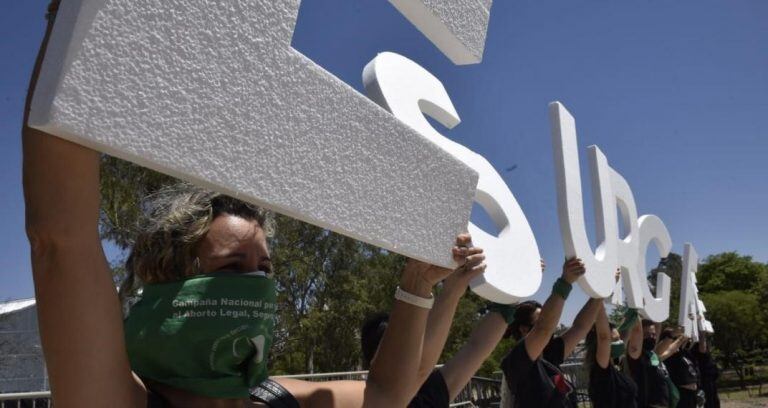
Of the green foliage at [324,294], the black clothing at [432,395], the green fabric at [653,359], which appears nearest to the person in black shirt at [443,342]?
the black clothing at [432,395]

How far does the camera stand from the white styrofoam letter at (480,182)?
2.69 metres

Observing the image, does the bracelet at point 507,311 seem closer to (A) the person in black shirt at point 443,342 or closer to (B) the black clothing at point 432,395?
(A) the person in black shirt at point 443,342

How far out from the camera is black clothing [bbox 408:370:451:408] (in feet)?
9.57

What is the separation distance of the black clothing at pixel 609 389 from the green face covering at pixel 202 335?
16.1 ft

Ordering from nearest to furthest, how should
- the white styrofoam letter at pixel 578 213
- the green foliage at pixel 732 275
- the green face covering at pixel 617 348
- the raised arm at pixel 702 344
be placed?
the white styrofoam letter at pixel 578 213, the green face covering at pixel 617 348, the raised arm at pixel 702 344, the green foliage at pixel 732 275

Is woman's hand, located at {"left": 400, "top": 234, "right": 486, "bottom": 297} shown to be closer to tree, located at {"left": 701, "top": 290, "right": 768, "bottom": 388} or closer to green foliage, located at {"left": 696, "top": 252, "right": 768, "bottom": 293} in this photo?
tree, located at {"left": 701, "top": 290, "right": 768, "bottom": 388}

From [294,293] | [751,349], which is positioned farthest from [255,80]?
[751,349]

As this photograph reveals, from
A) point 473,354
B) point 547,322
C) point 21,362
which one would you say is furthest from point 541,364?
point 21,362

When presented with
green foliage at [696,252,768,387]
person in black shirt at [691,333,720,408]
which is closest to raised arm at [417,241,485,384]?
person in black shirt at [691,333,720,408]

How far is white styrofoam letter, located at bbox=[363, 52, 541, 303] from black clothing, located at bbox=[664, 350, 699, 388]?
656cm

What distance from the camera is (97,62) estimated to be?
1.09 metres

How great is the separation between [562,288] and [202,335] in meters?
3.32

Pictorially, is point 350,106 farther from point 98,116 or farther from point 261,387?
point 261,387

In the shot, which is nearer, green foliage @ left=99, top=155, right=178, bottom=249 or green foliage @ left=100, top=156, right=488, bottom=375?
green foliage @ left=99, top=155, right=178, bottom=249
